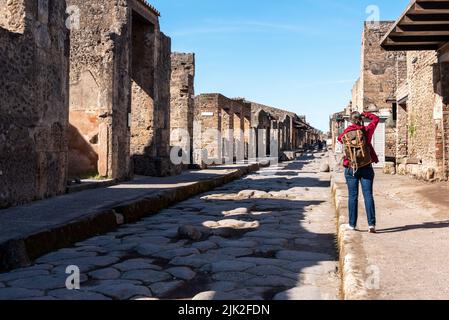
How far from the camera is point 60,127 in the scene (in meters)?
8.09

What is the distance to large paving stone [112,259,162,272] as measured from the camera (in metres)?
4.01

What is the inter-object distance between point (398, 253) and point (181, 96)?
549 inches

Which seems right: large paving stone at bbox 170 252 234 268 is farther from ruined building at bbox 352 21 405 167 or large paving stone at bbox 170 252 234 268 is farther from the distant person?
ruined building at bbox 352 21 405 167

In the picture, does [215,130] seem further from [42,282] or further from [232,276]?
[42,282]

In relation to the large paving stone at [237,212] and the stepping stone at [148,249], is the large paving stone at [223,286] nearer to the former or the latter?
the stepping stone at [148,249]

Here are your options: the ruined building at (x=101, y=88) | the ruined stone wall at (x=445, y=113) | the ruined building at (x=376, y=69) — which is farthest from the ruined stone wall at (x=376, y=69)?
the ruined building at (x=101, y=88)

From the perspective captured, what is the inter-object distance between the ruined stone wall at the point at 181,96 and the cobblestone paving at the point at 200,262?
9.95 meters

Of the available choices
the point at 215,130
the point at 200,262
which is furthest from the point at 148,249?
the point at 215,130

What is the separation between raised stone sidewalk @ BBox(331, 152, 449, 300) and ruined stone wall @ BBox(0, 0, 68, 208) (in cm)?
423

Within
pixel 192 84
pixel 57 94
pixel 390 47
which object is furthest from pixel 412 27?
pixel 192 84

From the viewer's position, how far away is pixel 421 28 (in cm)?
854
